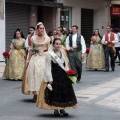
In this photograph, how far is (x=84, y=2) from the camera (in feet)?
98.6

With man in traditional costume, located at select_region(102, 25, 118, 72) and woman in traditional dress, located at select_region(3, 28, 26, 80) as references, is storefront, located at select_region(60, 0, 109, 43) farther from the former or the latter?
woman in traditional dress, located at select_region(3, 28, 26, 80)

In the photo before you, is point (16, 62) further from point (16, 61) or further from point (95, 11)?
point (95, 11)

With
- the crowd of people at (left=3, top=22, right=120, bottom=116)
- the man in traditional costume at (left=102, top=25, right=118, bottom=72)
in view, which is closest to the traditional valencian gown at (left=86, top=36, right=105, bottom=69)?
the man in traditional costume at (left=102, top=25, right=118, bottom=72)

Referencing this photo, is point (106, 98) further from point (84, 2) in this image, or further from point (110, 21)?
point (110, 21)

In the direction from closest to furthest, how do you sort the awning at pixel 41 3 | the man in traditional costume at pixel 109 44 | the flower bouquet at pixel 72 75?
1. the flower bouquet at pixel 72 75
2. the man in traditional costume at pixel 109 44
3. the awning at pixel 41 3

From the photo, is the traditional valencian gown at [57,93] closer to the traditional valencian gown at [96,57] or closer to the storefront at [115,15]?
the traditional valencian gown at [96,57]

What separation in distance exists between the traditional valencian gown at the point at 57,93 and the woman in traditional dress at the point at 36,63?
156cm

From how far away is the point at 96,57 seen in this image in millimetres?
18578

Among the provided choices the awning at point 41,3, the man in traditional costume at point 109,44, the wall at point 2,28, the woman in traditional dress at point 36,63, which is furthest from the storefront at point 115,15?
the woman in traditional dress at point 36,63

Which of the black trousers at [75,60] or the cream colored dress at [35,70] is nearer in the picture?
the cream colored dress at [35,70]

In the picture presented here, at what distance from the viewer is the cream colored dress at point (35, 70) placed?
1016 cm

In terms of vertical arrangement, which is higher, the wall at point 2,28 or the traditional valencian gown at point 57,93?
the wall at point 2,28

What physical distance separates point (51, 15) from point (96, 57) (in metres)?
9.26

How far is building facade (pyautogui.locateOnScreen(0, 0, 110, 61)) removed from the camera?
24.2 m
